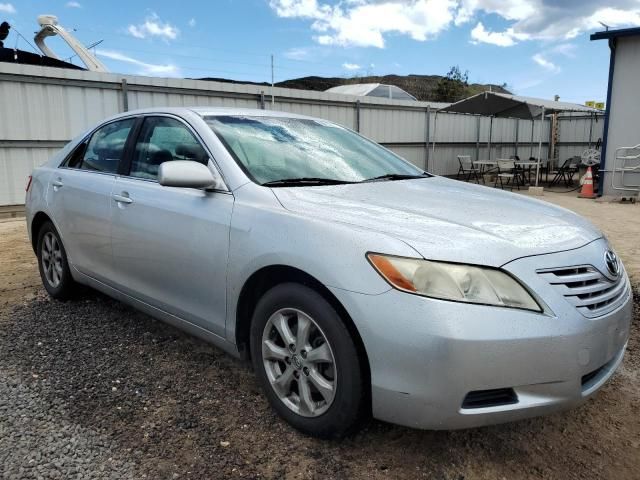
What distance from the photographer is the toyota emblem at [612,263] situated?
2365 millimetres

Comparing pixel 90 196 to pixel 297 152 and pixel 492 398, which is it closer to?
pixel 297 152

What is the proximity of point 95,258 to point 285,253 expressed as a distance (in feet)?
6.31

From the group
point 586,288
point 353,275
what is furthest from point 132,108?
point 586,288

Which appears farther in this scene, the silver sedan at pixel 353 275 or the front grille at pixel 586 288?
the front grille at pixel 586 288

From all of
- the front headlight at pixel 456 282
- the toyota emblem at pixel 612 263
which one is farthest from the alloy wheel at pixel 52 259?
the toyota emblem at pixel 612 263

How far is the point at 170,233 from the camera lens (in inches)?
114

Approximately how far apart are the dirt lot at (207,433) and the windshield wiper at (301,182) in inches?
44.1

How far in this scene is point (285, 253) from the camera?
2.27m

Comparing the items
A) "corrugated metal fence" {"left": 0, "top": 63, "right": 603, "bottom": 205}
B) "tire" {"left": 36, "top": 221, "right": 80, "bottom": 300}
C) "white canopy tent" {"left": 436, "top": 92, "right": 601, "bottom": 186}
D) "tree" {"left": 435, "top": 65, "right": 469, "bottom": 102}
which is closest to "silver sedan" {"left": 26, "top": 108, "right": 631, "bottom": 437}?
"tire" {"left": 36, "top": 221, "right": 80, "bottom": 300}

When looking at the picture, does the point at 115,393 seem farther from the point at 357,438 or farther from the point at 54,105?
the point at 54,105

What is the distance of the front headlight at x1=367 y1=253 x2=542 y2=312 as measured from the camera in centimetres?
194

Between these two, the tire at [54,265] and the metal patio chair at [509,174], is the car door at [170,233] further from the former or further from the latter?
the metal patio chair at [509,174]

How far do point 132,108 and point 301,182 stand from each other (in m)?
8.20

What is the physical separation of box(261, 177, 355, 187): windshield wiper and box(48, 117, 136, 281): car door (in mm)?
1350
